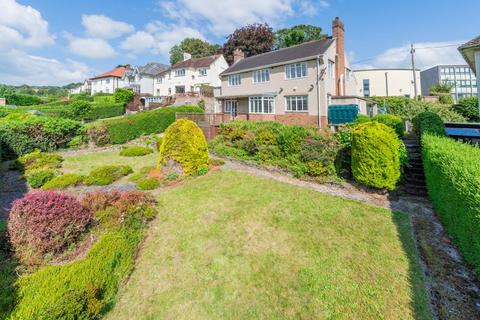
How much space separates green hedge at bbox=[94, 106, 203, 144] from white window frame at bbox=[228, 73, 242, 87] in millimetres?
9616

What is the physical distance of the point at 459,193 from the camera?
5.39 meters

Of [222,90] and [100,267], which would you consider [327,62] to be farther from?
[100,267]

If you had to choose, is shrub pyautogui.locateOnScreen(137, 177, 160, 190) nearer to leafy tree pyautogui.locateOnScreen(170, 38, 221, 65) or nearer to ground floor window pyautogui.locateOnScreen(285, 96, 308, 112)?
ground floor window pyautogui.locateOnScreen(285, 96, 308, 112)

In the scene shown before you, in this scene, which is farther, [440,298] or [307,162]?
[307,162]

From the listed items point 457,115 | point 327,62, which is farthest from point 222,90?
point 457,115

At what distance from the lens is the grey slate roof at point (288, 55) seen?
79.2ft

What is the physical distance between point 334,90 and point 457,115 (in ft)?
46.8

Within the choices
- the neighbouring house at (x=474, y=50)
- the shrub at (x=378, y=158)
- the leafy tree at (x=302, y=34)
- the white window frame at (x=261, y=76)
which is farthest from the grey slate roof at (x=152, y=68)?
the neighbouring house at (x=474, y=50)

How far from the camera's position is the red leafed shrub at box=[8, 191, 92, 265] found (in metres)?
5.70

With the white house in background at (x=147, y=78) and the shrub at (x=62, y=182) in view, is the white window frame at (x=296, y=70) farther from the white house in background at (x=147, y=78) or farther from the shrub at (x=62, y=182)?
the white house in background at (x=147, y=78)

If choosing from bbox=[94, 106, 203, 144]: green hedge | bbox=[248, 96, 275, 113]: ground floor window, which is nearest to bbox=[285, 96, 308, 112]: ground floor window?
bbox=[248, 96, 275, 113]: ground floor window

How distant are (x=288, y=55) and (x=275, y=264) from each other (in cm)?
2571

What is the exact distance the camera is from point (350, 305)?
4734mm

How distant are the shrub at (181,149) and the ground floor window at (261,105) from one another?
1663cm
